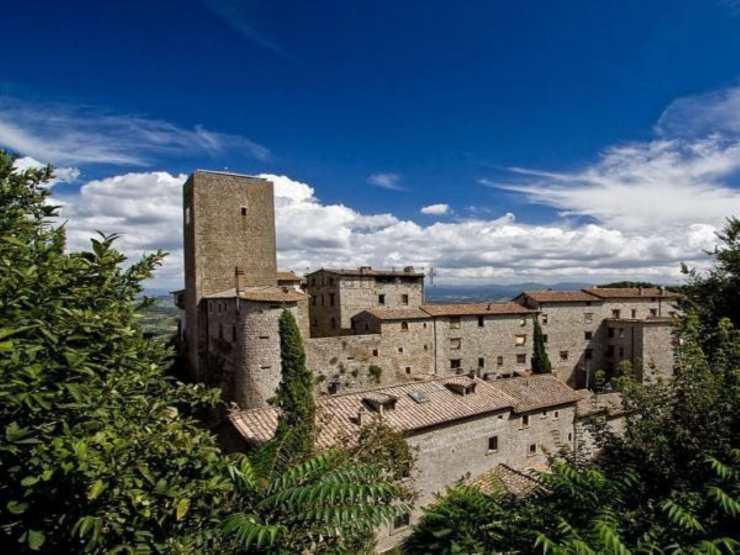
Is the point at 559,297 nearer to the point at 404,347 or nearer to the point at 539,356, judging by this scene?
the point at 539,356

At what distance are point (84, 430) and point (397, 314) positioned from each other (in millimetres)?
34238

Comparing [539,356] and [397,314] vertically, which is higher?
[397,314]

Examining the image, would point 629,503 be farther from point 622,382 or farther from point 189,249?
point 189,249

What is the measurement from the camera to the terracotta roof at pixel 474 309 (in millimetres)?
41353

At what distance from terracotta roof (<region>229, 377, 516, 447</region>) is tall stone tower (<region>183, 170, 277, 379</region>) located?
1815cm

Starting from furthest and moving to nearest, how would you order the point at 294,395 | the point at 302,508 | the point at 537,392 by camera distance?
the point at 537,392, the point at 294,395, the point at 302,508

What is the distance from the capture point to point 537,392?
26.9 meters

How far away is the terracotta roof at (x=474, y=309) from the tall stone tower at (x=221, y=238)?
622 inches

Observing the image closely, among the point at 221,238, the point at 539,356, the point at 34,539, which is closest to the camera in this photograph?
the point at 34,539

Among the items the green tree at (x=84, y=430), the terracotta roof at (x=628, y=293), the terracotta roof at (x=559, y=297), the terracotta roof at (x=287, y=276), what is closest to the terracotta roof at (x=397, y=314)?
the terracotta roof at (x=287, y=276)

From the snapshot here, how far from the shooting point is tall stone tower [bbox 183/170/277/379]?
113ft

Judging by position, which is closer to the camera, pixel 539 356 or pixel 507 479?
pixel 507 479

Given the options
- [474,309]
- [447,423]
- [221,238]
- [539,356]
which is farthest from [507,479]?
[221,238]

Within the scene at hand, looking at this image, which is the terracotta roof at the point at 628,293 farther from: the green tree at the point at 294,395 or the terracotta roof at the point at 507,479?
the green tree at the point at 294,395
